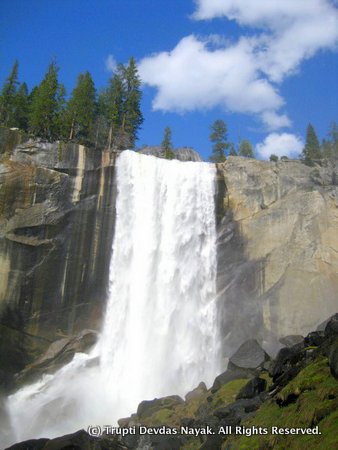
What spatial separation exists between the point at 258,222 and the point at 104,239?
10.5 meters

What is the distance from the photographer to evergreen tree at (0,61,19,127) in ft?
127

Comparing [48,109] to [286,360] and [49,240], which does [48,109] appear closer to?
[49,240]

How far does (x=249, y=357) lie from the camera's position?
2075 cm

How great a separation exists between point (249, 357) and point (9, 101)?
3269 centimetres

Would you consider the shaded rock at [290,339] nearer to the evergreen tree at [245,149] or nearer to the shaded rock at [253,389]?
the shaded rock at [253,389]

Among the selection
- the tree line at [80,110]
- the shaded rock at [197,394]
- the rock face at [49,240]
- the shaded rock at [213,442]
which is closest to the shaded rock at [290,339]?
the shaded rock at [197,394]

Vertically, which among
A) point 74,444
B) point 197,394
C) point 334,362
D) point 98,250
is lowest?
point 74,444

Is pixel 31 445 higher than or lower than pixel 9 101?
lower

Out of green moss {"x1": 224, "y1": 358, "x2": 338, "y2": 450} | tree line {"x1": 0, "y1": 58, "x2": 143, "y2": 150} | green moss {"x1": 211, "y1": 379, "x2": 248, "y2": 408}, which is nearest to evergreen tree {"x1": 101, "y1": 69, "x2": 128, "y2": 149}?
tree line {"x1": 0, "y1": 58, "x2": 143, "y2": 150}

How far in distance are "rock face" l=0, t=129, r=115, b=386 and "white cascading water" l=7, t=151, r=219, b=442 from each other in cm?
139

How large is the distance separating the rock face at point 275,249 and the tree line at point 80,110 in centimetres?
1307

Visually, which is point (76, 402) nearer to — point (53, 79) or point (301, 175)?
point (301, 175)

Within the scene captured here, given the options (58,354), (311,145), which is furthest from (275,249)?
(311,145)

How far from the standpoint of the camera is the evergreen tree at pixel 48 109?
111 feet
